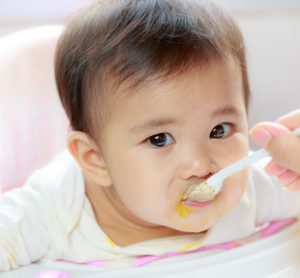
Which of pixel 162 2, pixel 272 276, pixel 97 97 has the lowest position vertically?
pixel 272 276

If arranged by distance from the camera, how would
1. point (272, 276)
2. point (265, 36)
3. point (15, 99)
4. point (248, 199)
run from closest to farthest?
point (272, 276) → point (248, 199) → point (15, 99) → point (265, 36)

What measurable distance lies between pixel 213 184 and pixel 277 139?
12 cm

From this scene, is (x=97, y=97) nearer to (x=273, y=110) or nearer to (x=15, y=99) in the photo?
(x=15, y=99)

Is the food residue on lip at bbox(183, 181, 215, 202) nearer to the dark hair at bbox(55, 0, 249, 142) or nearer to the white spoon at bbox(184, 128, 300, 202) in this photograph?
the white spoon at bbox(184, 128, 300, 202)

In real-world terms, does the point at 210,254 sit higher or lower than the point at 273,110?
lower

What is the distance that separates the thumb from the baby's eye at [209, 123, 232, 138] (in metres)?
0.13

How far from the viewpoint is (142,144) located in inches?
31.0

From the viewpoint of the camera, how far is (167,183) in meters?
0.77

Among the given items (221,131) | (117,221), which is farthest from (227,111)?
(117,221)

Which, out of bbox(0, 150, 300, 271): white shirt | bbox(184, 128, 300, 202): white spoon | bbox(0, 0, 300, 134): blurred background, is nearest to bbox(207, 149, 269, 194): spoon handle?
bbox(184, 128, 300, 202): white spoon

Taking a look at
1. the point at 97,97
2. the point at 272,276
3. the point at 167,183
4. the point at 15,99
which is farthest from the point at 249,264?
the point at 15,99

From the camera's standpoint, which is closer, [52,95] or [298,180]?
[298,180]

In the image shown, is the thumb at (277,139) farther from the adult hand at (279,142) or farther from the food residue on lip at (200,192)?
the food residue on lip at (200,192)

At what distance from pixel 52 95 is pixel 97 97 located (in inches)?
16.6
